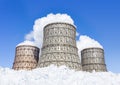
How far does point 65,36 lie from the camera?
56.5 m

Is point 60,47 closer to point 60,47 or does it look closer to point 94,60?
point 60,47

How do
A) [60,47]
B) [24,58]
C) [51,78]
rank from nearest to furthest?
[51,78] → [60,47] → [24,58]

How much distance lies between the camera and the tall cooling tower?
5425cm

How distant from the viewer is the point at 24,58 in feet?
226

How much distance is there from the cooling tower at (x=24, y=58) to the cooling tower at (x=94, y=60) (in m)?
18.3

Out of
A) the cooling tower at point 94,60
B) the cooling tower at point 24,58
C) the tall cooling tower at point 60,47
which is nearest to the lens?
the tall cooling tower at point 60,47

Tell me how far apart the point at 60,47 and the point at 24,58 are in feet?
61.2

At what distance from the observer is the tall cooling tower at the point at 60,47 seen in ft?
178

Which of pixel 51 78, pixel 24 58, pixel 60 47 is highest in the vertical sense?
pixel 24 58

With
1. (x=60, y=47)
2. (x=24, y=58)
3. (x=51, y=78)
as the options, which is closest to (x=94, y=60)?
(x=60, y=47)

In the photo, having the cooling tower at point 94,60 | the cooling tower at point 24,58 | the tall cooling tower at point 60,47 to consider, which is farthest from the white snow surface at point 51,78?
the cooling tower at point 94,60

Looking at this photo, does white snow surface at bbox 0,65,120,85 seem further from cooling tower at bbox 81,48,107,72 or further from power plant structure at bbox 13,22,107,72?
cooling tower at bbox 81,48,107,72

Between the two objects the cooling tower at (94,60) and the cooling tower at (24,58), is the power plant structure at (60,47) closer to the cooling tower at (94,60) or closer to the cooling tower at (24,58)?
the cooling tower at (24,58)

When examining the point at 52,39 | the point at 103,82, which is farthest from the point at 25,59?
the point at 103,82
